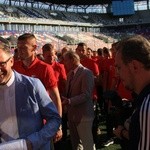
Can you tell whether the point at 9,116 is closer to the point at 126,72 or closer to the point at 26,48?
the point at 126,72

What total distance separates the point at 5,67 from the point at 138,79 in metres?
0.93

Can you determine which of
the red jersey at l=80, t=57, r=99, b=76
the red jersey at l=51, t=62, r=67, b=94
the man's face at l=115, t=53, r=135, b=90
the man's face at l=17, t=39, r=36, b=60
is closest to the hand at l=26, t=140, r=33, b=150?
the man's face at l=115, t=53, r=135, b=90

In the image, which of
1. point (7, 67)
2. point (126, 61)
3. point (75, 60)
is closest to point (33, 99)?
point (7, 67)

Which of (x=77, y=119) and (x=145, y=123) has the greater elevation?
(x=145, y=123)

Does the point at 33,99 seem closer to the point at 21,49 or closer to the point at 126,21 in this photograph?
the point at 21,49

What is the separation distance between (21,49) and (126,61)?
100 inches

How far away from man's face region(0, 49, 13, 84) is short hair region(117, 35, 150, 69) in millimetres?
839

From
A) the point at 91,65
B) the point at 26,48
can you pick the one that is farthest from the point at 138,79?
the point at 91,65

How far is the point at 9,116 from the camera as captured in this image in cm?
256

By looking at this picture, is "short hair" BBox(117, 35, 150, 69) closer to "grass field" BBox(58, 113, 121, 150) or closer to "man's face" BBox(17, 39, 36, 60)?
"man's face" BBox(17, 39, 36, 60)

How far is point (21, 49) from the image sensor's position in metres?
4.26

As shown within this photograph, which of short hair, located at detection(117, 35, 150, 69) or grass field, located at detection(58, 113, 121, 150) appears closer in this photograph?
short hair, located at detection(117, 35, 150, 69)

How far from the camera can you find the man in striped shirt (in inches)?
67.9

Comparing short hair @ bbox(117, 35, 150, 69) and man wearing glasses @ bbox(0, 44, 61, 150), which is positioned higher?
short hair @ bbox(117, 35, 150, 69)
